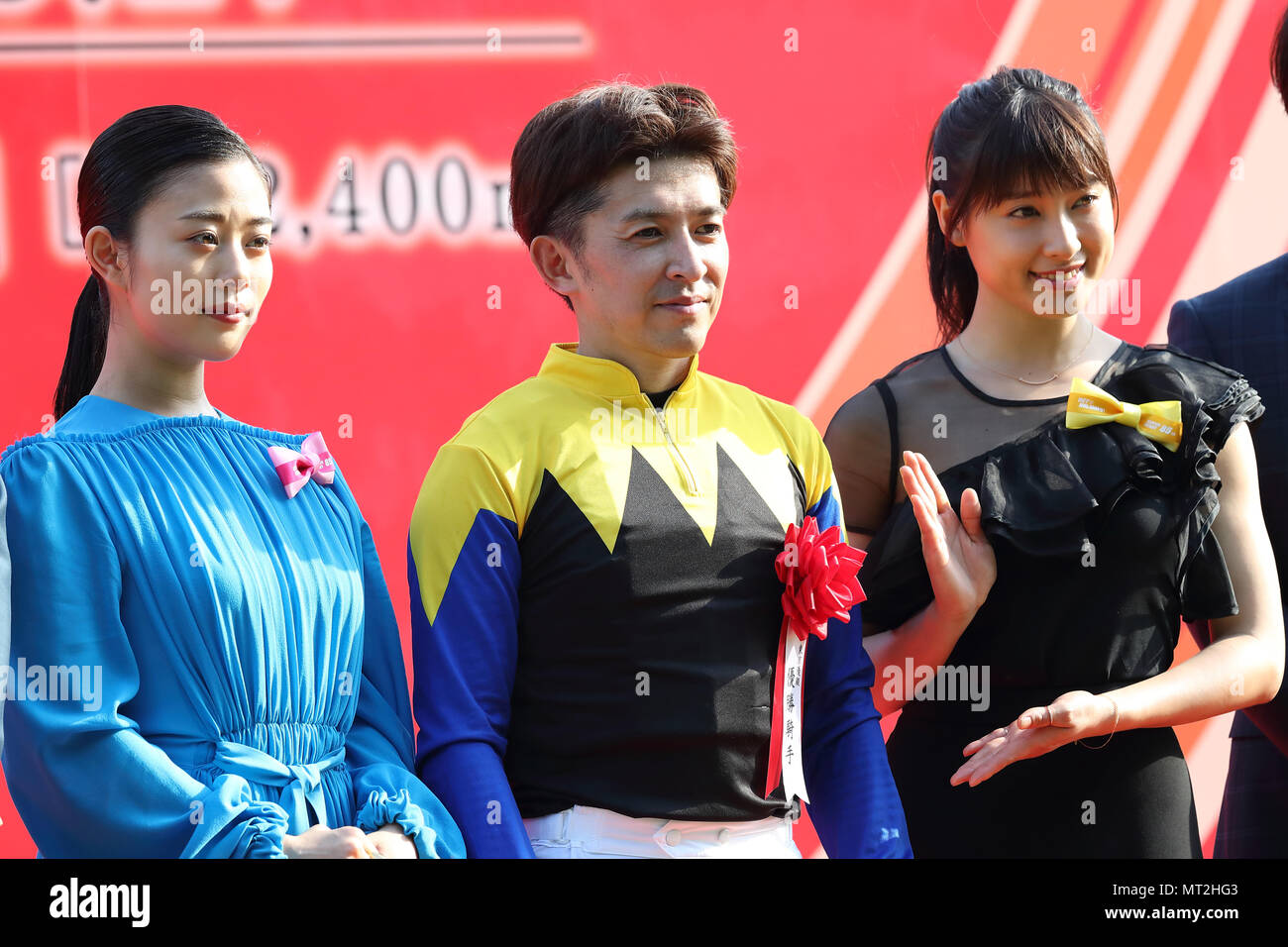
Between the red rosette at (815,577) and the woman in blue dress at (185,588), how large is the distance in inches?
19.9

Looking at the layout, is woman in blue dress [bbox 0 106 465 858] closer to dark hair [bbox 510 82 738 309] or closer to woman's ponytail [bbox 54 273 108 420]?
woman's ponytail [bbox 54 273 108 420]

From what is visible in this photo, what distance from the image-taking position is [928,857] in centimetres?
203

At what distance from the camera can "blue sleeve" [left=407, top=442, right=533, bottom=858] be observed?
1725mm

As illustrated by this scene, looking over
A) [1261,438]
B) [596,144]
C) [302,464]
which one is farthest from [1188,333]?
[302,464]

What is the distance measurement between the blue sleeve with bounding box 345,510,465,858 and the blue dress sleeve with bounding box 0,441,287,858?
0.14m

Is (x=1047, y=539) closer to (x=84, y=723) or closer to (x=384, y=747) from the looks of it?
(x=384, y=747)

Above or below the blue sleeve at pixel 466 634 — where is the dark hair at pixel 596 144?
above

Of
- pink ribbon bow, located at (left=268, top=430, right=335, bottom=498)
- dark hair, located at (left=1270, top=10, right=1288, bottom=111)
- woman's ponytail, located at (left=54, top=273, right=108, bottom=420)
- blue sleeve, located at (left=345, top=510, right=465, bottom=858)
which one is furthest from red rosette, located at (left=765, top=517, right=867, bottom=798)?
dark hair, located at (left=1270, top=10, right=1288, bottom=111)

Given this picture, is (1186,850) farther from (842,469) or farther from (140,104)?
(140,104)

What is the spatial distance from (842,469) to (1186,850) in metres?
0.73

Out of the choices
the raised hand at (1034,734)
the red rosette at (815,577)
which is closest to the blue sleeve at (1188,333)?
the raised hand at (1034,734)

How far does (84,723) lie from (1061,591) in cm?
128

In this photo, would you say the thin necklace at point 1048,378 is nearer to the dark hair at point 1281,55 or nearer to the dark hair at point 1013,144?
the dark hair at point 1013,144

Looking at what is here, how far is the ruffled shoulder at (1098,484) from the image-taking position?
2.01 m
